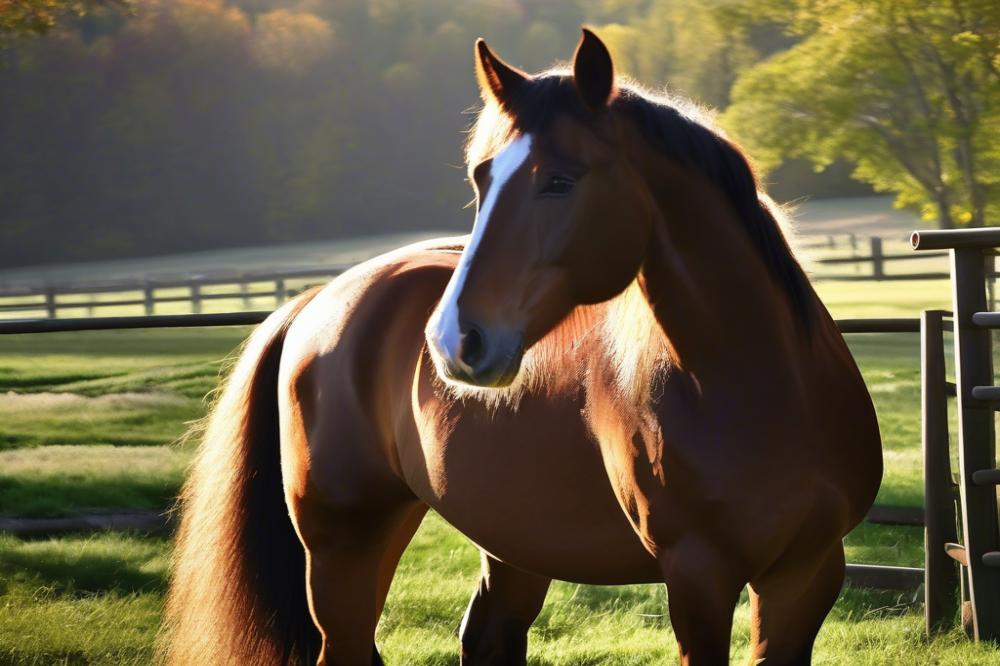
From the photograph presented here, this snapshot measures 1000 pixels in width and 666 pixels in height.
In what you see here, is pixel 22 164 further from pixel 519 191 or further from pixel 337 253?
pixel 519 191

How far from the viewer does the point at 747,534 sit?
1964 millimetres

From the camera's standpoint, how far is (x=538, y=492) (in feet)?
7.71

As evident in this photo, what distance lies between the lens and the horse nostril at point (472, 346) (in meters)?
1.78

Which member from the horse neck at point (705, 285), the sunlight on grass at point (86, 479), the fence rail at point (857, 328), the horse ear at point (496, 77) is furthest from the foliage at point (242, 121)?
the horse neck at point (705, 285)

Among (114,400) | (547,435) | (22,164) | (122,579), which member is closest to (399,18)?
(22,164)

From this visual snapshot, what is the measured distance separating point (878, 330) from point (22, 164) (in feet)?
114

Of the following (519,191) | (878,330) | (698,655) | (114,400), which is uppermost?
(519,191)

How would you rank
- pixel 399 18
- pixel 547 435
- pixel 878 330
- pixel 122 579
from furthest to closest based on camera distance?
pixel 399 18, pixel 122 579, pixel 878 330, pixel 547 435

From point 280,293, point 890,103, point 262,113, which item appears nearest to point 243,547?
point 890,103

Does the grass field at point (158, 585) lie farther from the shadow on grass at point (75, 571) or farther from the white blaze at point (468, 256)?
the white blaze at point (468, 256)

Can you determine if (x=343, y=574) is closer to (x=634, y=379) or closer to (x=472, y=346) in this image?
(x=634, y=379)

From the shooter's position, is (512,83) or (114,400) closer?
(512,83)

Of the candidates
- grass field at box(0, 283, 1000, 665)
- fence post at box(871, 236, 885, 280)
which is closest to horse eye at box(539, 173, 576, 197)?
grass field at box(0, 283, 1000, 665)

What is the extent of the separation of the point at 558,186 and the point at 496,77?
312 mm
